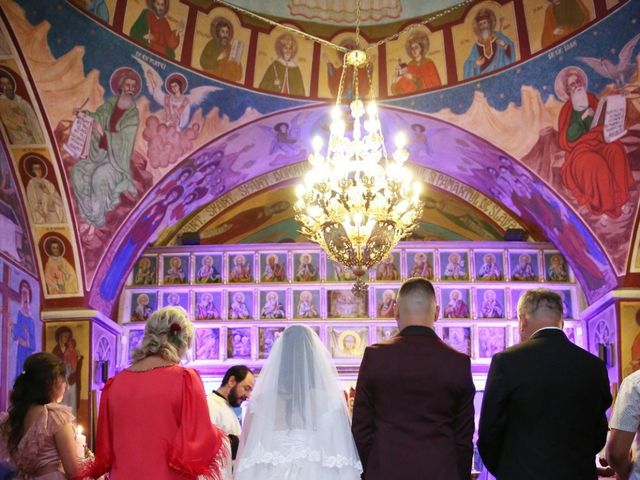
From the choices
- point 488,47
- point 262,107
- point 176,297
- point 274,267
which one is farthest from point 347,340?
point 488,47

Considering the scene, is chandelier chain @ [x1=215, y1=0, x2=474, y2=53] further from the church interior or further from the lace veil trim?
the lace veil trim

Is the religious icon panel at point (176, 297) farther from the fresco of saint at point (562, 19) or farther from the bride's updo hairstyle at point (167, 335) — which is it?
the bride's updo hairstyle at point (167, 335)

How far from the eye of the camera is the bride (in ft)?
16.5

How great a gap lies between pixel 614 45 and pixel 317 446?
30.8 feet

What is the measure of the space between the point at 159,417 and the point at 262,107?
32.0 feet

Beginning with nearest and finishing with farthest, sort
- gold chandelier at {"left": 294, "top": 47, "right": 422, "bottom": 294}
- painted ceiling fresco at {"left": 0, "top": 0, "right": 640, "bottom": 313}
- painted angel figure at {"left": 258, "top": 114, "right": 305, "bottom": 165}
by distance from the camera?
1. gold chandelier at {"left": 294, "top": 47, "right": 422, "bottom": 294}
2. painted ceiling fresco at {"left": 0, "top": 0, "right": 640, "bottom": 313}
3. painted angel figure at {"left": 258, "top": 114, "right": 305, "bottom": 165}

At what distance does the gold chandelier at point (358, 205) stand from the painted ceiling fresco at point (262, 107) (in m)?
A: 3.09

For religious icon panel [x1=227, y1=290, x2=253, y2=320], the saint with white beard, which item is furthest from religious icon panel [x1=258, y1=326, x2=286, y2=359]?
the saint with white beard

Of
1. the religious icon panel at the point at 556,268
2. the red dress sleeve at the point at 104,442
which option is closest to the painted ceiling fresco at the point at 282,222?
the religious icon panel at the point at 556,268

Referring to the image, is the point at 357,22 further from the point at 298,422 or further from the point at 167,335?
the point at 298,422

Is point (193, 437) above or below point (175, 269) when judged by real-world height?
below

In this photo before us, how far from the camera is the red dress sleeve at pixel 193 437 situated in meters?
5.08

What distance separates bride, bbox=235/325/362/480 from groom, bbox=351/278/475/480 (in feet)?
0.75

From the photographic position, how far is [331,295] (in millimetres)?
15852
